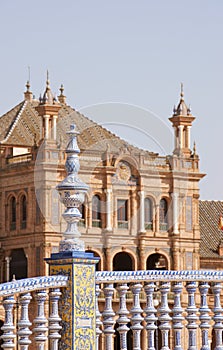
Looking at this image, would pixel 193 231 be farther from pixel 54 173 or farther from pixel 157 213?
pixel 54 173

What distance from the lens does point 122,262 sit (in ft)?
180

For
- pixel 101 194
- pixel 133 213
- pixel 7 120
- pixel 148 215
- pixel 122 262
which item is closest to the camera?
pixel 101 194

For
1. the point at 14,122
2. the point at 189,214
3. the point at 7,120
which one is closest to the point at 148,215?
the point at 189,214

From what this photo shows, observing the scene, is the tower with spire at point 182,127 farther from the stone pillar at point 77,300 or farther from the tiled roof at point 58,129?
the stone pillar at point 77,300

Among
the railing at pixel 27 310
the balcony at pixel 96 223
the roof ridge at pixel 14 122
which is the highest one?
the roof ridge at pixel 14 122

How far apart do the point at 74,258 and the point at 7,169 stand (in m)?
43.0

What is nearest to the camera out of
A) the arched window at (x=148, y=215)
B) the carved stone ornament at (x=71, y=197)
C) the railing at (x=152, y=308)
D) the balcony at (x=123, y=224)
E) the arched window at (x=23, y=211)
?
the carved stone ornament at (x=71, y=197)

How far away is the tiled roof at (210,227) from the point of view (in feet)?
184

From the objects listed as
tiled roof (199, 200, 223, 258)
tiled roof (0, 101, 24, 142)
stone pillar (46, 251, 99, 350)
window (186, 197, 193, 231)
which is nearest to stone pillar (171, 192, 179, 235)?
window (186, 197, 193, 231)

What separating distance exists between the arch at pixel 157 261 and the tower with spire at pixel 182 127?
420 centimetres

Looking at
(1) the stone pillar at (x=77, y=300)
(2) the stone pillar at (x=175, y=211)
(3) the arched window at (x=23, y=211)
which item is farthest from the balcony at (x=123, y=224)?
(1) the stone pillar at (x=77, y=300)

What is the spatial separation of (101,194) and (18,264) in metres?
4.18

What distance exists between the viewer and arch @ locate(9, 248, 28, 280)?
52.2 m

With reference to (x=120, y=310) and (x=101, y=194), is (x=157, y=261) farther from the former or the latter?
(x=120, y=310)
